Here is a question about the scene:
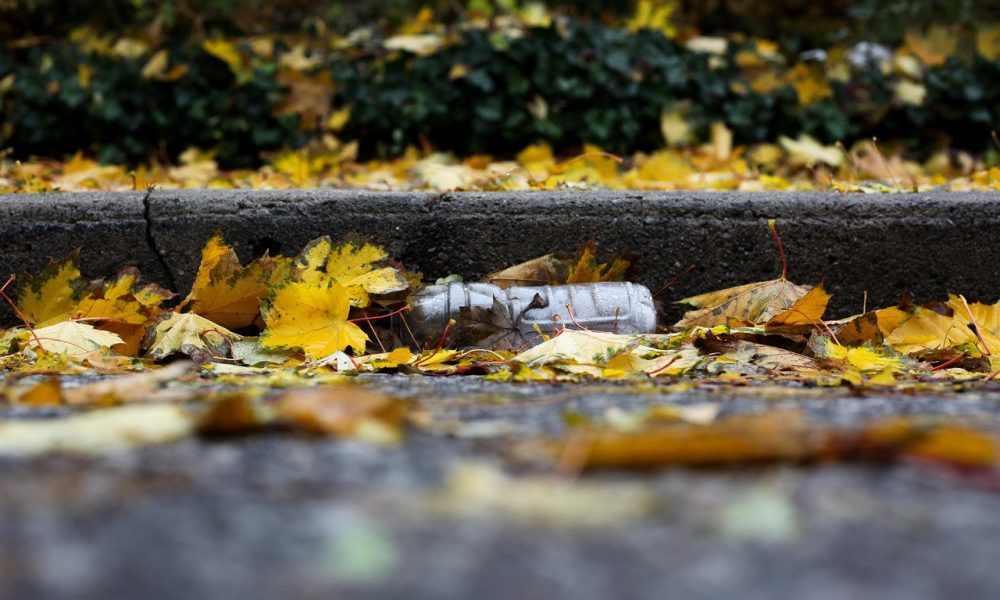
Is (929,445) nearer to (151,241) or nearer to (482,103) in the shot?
(151,241)

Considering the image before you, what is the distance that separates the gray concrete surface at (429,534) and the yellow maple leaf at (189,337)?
114cm

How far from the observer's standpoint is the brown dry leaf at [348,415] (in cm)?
92

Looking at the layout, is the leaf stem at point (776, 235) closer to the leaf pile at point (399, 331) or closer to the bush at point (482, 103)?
the leaf pile at point (399, 331)

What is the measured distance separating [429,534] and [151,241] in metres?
1.82

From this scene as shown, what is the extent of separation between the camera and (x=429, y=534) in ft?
2.27

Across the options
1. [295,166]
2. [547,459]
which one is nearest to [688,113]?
[295,166]

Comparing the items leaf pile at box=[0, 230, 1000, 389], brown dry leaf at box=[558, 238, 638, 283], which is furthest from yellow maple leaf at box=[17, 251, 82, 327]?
brown dry leaf at box=[558, 238, 638, 283]

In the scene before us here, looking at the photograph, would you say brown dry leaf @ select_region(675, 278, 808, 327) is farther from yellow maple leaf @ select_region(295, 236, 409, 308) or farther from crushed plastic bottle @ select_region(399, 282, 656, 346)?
yellow maple leaf @ select_region(295, 236, 409, 308)

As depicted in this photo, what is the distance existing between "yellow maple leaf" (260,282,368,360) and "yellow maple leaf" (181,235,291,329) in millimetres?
125

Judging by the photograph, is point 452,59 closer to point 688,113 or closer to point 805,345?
point 688,113

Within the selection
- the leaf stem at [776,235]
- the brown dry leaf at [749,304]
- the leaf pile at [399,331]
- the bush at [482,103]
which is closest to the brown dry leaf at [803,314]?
the leaf pile at [399,331]

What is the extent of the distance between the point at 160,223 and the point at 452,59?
144 centimetres

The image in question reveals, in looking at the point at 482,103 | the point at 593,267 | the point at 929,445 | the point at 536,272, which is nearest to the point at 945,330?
the point at 593,267

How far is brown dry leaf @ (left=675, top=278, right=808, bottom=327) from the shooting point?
2.15m
